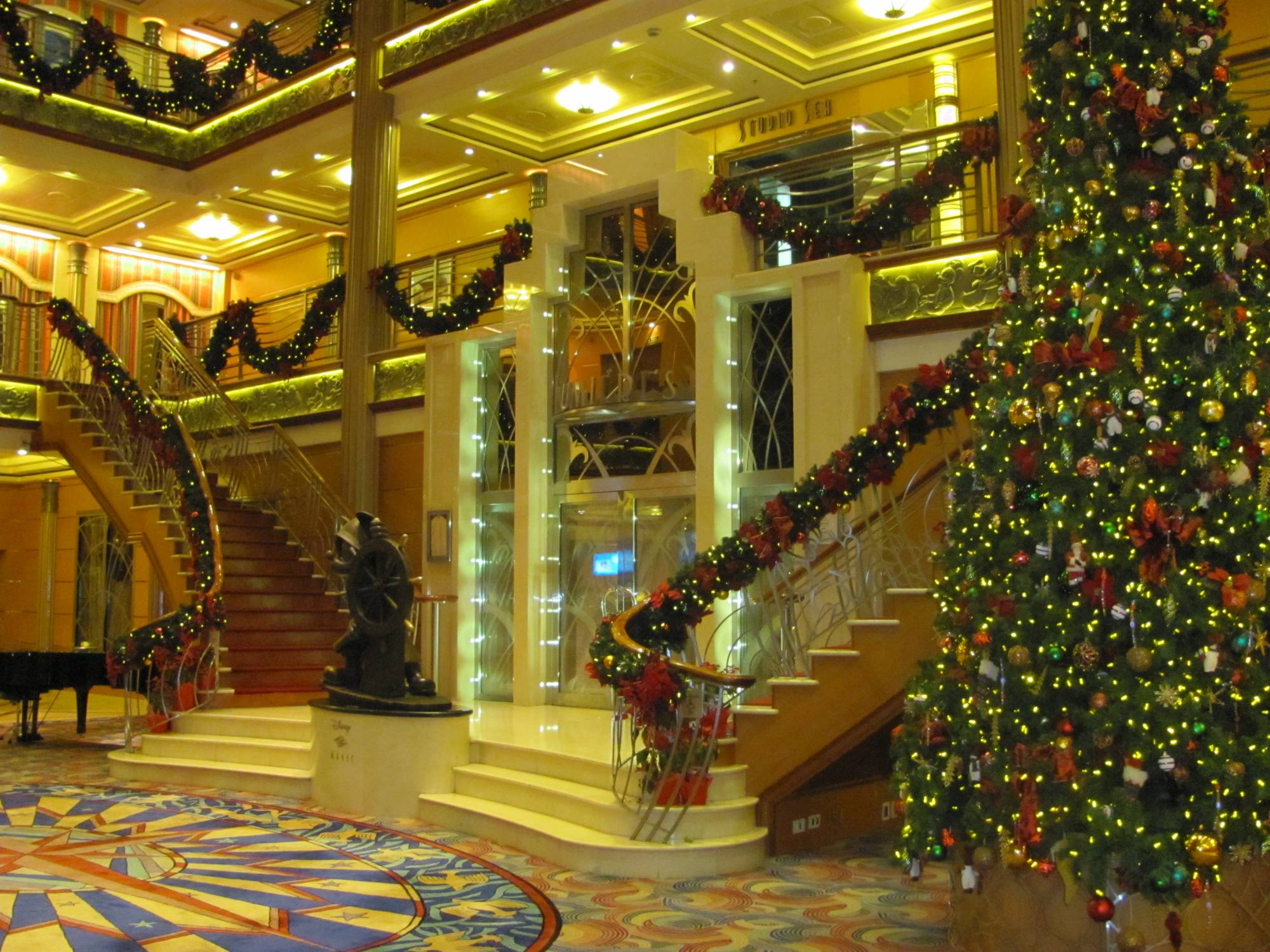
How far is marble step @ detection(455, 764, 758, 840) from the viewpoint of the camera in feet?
20.7

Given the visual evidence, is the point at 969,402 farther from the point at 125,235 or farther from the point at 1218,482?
the point at 125,235

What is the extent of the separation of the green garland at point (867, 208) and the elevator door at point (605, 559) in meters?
2.24

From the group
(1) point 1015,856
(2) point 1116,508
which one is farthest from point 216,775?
(2) point 1116,508

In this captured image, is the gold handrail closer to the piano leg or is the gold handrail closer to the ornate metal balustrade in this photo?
the ornate metal balustrade

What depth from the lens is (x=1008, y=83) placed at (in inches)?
321

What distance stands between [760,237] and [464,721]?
425cm

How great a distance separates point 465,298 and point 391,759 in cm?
483

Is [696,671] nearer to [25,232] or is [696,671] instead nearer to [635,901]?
[635,901]

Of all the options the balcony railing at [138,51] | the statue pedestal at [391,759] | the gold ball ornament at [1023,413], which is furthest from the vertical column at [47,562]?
the gold ball ornament at [1023,413]

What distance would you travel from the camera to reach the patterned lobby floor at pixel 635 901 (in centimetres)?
485

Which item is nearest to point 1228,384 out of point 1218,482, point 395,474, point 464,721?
point 1218,482

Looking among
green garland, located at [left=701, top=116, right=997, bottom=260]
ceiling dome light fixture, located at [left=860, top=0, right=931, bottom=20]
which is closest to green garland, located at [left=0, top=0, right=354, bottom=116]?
ceiling dome light fixture, located at [left=860, top=0, right=931, bottom=20]

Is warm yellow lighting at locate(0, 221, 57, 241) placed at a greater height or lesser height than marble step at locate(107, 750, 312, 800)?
greater

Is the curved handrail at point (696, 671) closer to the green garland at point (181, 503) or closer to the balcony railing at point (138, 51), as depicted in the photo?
the green garland at point (181, 503)
